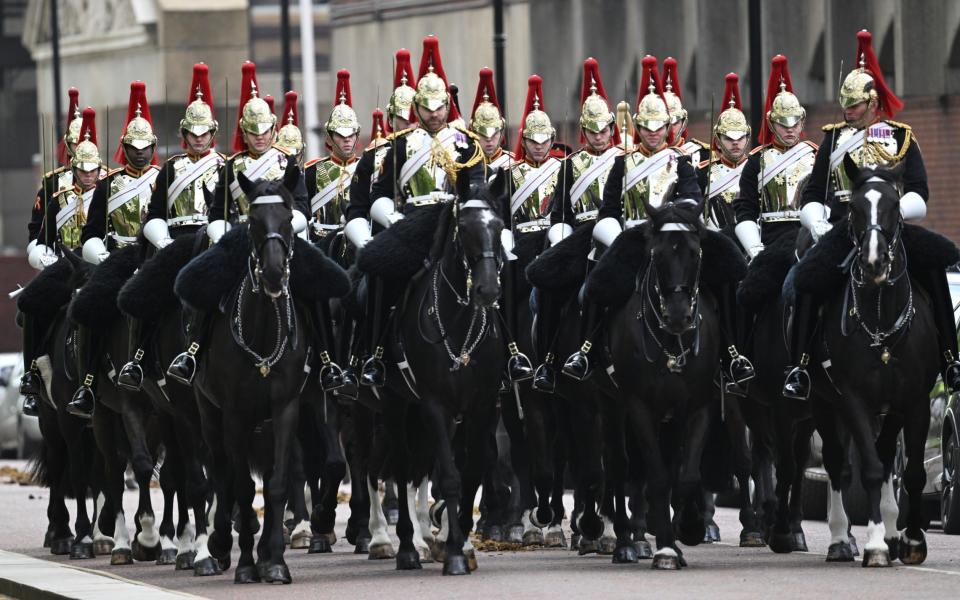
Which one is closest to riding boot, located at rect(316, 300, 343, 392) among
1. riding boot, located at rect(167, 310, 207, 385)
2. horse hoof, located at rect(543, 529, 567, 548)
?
riding boot, located at rect(167, 310, 207, 385)

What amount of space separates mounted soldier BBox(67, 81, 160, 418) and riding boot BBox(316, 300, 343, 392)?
2.66 m

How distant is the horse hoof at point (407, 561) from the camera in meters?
16.2

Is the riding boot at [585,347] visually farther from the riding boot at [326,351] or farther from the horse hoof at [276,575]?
the horse hoof at [276,575]

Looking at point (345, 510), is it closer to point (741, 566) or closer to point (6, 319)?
point (741, 566)

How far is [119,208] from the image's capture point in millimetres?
18797

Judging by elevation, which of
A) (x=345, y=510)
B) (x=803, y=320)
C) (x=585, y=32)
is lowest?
(x=345, y=510)

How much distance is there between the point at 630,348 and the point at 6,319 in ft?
141

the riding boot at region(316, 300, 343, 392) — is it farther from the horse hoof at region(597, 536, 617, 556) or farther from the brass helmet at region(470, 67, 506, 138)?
the brass helmet at region(470, 67, 506, 138)

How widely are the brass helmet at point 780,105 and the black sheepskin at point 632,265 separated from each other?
1.62 m

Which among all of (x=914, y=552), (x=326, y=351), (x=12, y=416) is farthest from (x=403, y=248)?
(x=12, y=416)

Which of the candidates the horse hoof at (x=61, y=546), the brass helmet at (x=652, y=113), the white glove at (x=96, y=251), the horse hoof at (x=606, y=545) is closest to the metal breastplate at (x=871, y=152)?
the brass helmet at (x=652, y=113)

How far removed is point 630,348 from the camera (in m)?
16.0

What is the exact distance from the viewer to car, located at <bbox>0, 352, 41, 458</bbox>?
3591cm

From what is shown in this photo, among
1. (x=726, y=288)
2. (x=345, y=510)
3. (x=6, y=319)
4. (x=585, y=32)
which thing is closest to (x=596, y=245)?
(x=726, y=288)
